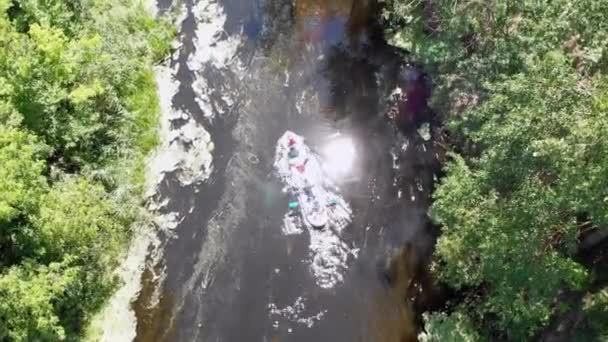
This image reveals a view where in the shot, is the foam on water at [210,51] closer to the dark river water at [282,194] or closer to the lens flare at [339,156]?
the dark river water at [282,194]

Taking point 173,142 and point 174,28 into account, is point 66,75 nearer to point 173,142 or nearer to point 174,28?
point 173,142

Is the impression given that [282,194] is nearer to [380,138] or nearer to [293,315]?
[293,315]

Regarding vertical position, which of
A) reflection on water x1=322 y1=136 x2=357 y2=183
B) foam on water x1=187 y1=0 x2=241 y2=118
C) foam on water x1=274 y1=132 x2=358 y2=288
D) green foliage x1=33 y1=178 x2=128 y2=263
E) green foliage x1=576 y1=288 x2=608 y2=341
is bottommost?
green foliage x1=576 y1=288 x2=608 y2=341

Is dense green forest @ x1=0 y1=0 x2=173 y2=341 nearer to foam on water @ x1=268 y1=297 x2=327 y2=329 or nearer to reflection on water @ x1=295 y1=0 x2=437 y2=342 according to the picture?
foam on water @ x1=268 y1=297 x2=327 y2=329

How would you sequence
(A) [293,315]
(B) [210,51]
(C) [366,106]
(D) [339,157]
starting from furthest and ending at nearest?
1. (B) [210,51]
2. (C) [366,106]
3. (D) [339,157]
4. (A) [293,315]

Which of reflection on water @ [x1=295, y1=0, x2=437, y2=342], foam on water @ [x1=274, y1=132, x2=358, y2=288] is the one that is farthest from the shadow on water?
foam on water @ [x1=274, y1=132, x2=358, y2=288]

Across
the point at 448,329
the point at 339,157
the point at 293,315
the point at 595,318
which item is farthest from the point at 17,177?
the point at 595,318
